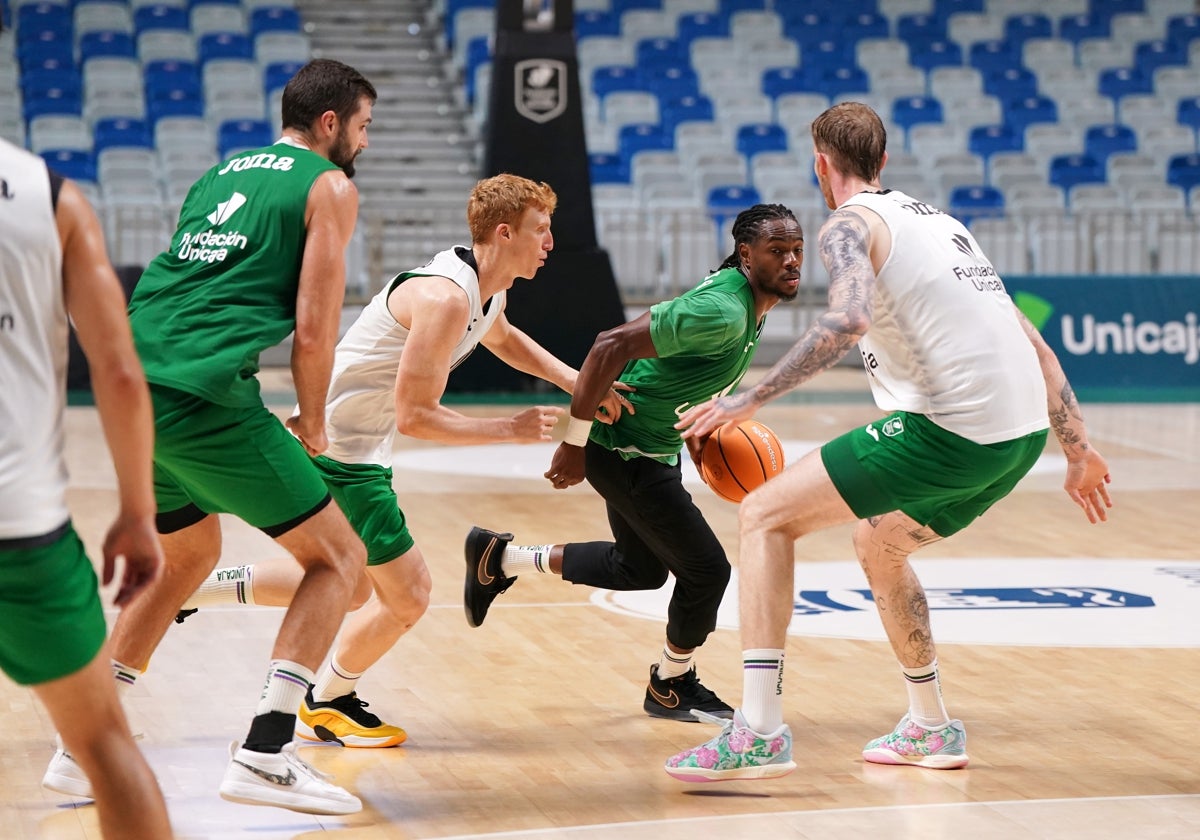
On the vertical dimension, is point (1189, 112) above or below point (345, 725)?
above

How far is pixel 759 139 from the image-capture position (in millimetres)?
20453

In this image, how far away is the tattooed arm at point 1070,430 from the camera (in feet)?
16.4

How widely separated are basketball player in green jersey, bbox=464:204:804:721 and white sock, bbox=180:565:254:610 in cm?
85

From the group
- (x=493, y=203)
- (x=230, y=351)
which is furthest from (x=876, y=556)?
(x=230, y=351)

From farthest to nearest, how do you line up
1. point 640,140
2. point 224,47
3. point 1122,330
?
point 224,47 → point 640,140 → point 1122,330

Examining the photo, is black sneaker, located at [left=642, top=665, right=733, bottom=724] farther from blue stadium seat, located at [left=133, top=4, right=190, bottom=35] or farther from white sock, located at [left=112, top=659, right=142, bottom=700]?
blue stadium seat, located at [left=133, top=4, right=190, bottom=35]

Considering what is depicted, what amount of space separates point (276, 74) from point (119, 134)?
2094 millimetres

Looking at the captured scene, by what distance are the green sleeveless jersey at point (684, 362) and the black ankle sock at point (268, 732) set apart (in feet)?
5.25

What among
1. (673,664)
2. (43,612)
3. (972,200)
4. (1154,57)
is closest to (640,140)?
(972,200)

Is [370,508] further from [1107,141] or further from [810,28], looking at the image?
[810,28]

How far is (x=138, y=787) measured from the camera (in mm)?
3133

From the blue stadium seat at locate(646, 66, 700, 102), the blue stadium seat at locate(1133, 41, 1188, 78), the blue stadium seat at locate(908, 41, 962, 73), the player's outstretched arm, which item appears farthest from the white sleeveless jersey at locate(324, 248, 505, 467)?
the blue stadium seat at locate(1133, 41, 1188, 78)

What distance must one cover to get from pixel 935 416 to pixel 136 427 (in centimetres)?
241

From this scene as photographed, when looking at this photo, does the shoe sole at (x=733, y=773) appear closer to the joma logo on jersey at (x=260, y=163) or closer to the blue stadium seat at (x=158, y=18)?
the joma logo on jersey at (x=260, y=163)
